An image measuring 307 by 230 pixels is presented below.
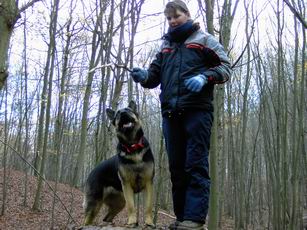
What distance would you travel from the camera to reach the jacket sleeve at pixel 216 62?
3.45 m

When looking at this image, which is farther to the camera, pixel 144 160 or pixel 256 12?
pixel 256 12

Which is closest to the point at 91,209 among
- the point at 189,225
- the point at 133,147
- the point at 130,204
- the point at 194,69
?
the point at 130,204

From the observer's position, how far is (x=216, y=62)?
11.7 ft

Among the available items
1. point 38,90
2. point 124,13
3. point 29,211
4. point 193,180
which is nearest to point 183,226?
point 193,180

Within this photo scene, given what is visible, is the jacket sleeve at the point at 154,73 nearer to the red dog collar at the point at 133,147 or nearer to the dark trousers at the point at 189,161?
the dark trousers at the point at 189,161

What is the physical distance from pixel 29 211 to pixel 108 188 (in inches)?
388

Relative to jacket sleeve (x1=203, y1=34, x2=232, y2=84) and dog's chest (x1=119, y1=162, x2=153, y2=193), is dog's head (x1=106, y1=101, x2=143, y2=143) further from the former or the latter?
jacket sleeve (x1=203, y1=34, x2=232, y2=84)

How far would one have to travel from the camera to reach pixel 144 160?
4.16 meters

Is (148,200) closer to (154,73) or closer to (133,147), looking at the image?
(133,147)

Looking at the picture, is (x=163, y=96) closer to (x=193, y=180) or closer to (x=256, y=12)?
(x=193, y=180)

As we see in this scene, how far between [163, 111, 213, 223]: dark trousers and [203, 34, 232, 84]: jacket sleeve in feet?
1.19

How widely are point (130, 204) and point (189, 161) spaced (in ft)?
3.42

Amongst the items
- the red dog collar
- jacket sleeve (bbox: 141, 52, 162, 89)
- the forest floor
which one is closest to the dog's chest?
the red dog collar

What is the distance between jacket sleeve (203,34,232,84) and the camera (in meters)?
3.45
